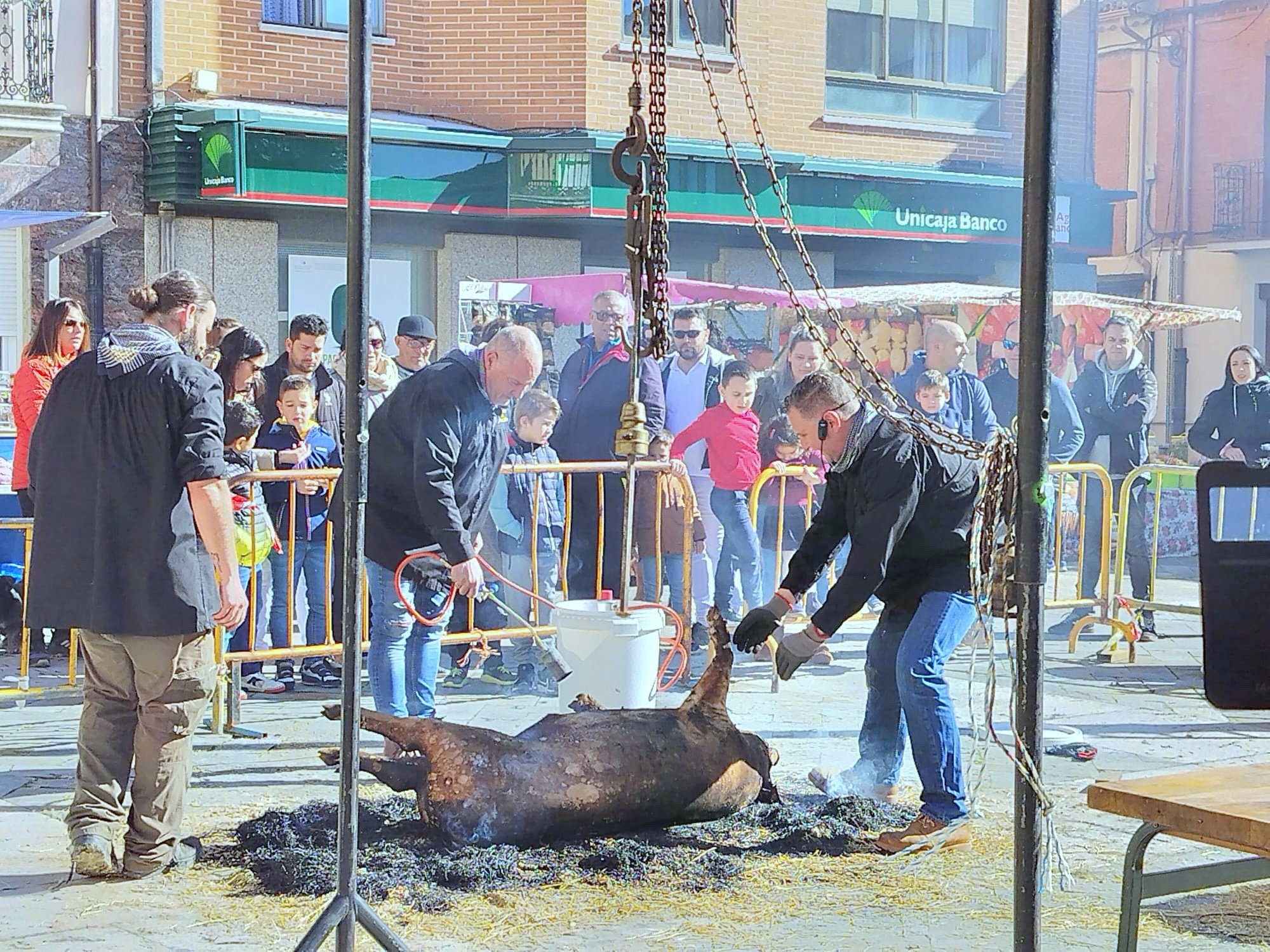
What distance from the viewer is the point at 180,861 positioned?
5.09m

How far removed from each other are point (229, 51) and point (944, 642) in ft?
41.0

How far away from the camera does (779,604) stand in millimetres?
5602

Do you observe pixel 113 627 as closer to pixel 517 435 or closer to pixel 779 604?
pixel 779 604

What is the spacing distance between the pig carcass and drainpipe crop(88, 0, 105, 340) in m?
10.3

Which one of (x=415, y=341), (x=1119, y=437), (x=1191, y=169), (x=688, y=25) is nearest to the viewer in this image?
(x=415, y=341)

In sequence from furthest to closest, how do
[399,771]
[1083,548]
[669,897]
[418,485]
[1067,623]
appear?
[1067,623] → [1083,548] → [418,485] → [399,771] → [669,897]

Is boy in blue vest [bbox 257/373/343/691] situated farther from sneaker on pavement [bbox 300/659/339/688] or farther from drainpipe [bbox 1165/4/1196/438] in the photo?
drainpipe [bbox 1165/4/1196/438]

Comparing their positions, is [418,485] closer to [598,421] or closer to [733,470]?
[598,421]

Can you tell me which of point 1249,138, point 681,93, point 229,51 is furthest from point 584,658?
point 1249,138

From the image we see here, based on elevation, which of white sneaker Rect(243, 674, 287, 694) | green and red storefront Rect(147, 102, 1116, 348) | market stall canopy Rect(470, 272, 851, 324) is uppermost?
green and red storefront Rect(147, 102, 1116, 348)

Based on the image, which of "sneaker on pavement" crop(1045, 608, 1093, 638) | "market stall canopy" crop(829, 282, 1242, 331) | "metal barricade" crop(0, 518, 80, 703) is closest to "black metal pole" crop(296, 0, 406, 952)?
"metal barricade" crop(0, 518, 80, 703)

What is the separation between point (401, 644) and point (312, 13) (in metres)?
11.6

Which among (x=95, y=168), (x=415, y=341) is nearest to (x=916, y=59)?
(x=95, y=168)

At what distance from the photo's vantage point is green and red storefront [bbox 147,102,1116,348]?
49.2ft
